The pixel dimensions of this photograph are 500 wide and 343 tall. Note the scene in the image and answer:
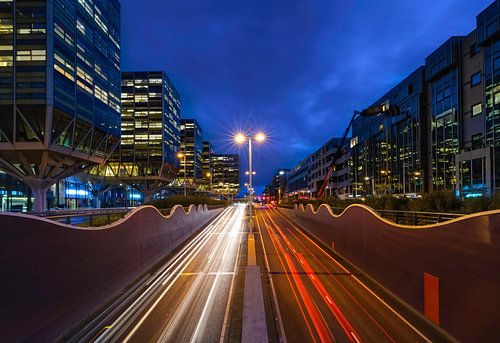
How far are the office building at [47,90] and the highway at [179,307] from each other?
38507mm

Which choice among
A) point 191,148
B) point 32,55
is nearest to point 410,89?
point 32,55

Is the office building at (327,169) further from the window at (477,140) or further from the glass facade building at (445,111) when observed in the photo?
the window at (477,140)

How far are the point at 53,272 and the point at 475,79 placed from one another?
48786 millimetres

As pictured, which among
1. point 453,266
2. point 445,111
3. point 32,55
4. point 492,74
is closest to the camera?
point 453,266

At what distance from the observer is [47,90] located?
3922 cm

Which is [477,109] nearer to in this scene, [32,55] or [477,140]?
[477,140]

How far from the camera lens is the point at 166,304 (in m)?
9.19

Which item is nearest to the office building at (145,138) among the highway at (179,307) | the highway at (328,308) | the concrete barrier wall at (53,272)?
the highway at (179,307)

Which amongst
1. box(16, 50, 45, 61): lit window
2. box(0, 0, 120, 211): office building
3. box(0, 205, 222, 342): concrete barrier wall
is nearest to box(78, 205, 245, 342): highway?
box(0, 205, 222, 342): concrete barrier wall

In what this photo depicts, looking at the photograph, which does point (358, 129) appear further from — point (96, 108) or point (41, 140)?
point (41, 140)

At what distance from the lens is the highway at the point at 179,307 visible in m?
7.16

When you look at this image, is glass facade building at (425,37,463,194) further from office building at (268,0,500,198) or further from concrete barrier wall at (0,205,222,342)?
concrete barrier wall at (0,205,222,342)

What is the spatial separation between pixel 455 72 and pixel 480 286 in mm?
45986

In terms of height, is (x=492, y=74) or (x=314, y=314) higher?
(x=492, y=74)
